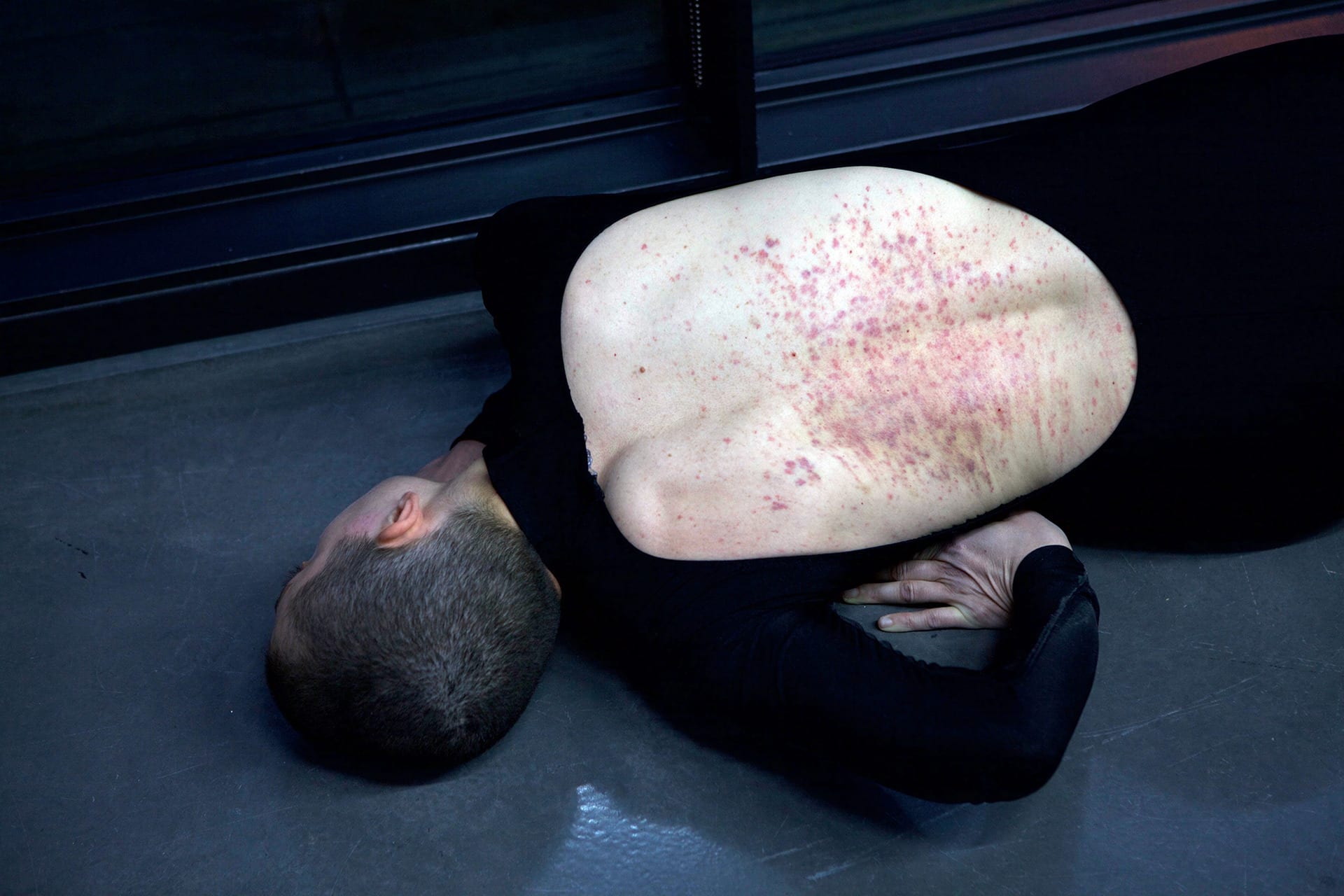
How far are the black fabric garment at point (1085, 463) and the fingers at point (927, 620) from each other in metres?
0.07

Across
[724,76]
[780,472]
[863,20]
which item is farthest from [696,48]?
[780,472]

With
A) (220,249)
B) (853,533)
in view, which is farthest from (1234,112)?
(220,249)

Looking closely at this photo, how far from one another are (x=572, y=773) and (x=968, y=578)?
562 mm

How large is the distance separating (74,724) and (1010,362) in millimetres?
1271

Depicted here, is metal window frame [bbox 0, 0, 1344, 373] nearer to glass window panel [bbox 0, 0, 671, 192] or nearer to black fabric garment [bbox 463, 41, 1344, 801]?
glass window panel [bbox 0, 0, 671, 192]

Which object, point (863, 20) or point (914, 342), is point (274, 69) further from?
point (914, 342)

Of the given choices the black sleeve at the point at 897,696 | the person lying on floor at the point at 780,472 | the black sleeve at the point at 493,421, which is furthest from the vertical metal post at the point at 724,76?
the black sleeve at the point at 897,696

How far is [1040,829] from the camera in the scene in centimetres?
105

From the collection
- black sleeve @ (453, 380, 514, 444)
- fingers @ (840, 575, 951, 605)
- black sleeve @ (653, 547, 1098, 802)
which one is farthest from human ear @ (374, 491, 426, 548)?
fingers @ (840, 575, 951, 605)

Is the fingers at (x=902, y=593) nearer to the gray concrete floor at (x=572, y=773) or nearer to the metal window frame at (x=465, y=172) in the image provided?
the gray concrete floor at (x=572, y=773)

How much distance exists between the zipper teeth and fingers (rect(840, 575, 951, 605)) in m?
1.08

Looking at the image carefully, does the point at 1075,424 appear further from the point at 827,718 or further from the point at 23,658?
the point at 23,658

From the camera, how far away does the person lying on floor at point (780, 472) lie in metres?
1.02

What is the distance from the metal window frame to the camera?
5.60ft
